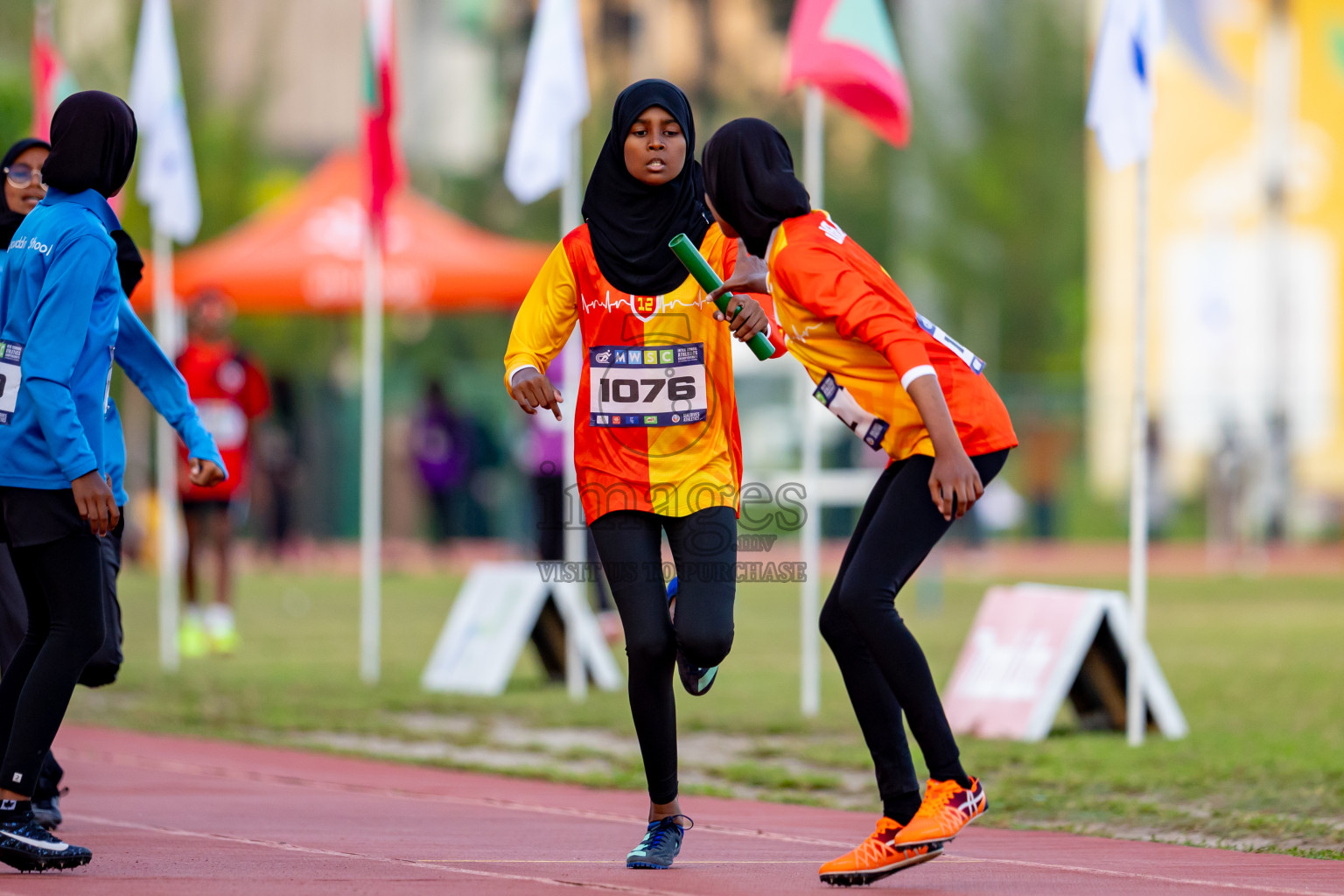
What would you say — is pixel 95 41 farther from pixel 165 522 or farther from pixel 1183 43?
pixel 1183 43

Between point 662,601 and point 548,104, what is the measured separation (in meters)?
5.97

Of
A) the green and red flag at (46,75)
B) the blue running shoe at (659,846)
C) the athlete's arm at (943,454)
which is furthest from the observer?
the green and red flag at (46,75)

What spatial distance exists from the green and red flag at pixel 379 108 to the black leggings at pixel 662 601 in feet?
22.0

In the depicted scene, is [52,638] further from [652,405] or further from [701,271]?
[701,271]

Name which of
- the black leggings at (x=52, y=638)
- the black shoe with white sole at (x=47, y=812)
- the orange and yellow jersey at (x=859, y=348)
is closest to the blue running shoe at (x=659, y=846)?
the orange and yellow jersey at (x=859, y=348)

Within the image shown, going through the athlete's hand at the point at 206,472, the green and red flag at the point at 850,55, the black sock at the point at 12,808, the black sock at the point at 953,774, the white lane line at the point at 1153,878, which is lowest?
the white lane line at the point at 1153,878

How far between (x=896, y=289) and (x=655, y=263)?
2.56 feet

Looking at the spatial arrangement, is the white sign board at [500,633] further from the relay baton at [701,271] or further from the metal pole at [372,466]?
the relay baton at [701,271]

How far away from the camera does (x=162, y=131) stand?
12.9m

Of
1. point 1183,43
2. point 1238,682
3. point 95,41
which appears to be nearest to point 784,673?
point 1238,682

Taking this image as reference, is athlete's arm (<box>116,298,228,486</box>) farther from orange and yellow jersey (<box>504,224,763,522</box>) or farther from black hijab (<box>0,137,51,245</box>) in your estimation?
orange and yellow jersey (<box>504,224,763,522</box>)

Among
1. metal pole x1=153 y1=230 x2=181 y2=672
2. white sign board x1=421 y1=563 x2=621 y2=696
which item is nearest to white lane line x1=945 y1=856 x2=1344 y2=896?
white sign board x1=421 y1=563 x2=621 y2=696

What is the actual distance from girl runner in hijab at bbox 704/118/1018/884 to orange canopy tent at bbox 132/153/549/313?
15737 millimetres

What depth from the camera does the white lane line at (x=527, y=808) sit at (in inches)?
222
